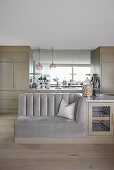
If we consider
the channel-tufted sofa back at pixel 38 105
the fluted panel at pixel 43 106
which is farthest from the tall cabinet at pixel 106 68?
the fluted panel at pixel 43 106

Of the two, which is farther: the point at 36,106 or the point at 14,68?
the point at 14,68

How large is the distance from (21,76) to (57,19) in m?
3.15

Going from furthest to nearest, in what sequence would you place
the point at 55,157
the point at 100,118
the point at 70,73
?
the point at 70,73, the point at 100,118, the point at 55,157

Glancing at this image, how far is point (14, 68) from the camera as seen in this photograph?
20.5 feet

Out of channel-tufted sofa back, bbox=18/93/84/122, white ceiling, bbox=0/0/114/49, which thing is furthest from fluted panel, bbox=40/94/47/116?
white ceiling, bbox=0/0/114/49

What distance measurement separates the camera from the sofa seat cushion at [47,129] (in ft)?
10.6

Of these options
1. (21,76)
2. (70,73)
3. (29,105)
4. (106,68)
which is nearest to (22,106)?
(29,105)

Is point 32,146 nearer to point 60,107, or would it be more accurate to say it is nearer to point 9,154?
point 9,154

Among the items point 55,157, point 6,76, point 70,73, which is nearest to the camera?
point 55,157

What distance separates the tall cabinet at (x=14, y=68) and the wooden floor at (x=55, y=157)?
119 inches

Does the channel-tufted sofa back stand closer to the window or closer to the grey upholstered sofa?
the grey upholstered sofa

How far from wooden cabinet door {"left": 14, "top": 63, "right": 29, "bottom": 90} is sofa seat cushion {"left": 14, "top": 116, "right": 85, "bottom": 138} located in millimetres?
3047

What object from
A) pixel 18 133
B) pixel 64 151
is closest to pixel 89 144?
pixel 64 151

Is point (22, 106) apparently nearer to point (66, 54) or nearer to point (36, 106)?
point (36, 106)
